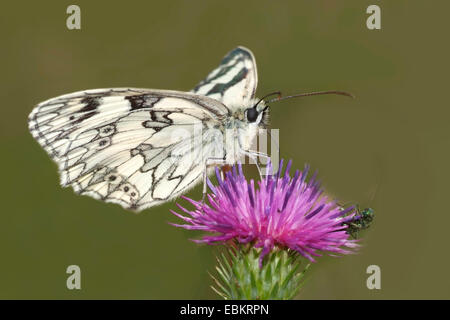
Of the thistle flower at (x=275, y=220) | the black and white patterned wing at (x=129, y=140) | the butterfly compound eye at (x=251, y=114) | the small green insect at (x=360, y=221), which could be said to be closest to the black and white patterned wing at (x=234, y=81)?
the butterfly compound eye at (x=251, y=114)

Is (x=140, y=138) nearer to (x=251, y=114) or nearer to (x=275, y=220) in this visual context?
(x=251, y=114)

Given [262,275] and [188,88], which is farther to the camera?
[188,88]

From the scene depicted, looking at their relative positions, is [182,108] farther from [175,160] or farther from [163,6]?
[163,6]

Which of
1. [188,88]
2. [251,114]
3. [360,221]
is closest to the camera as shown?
[360,221]

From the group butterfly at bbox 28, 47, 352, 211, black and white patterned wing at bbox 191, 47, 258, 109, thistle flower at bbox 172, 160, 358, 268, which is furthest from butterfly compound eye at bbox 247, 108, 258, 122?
thistle flower at bbox 172, 160, 358, 268

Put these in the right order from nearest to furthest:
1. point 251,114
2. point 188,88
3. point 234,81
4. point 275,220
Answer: point 275,220 → point 251,114 → point 234,81 → point 188,88

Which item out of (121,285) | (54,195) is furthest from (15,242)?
(121,285)

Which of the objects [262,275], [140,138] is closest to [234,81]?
[140,138]

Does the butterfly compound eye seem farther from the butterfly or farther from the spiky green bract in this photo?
the spiky green bract

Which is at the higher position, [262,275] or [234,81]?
[234,81]
